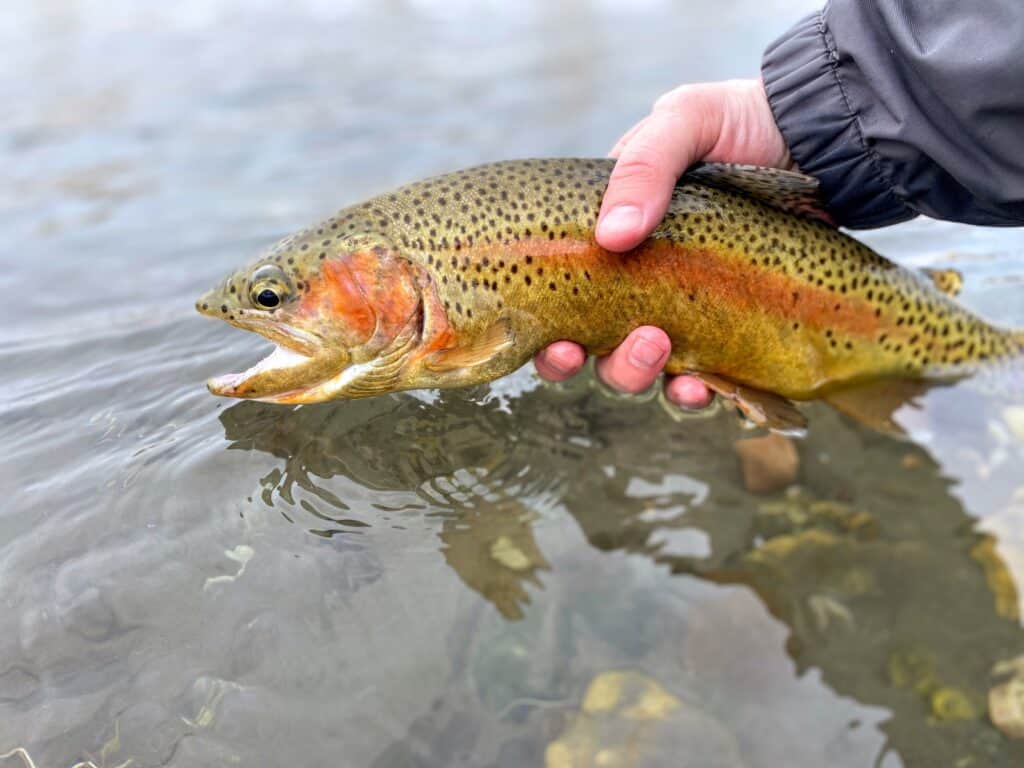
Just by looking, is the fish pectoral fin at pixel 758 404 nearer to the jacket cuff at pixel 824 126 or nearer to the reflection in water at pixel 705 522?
the reflection in water at pixel 705 522

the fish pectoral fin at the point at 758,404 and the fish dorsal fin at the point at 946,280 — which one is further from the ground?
the fish dorsal fin at the point at 946,280

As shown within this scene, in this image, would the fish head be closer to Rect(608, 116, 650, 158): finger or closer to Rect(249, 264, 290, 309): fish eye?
Rect(249, 264, 290, 309): fish eye

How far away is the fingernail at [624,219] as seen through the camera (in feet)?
10.8

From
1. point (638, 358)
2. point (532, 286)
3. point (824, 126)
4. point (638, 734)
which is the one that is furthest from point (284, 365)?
point (824, 126)

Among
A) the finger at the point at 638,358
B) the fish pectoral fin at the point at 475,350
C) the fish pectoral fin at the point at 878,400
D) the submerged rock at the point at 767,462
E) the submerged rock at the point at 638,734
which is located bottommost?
the submerged rock at the point at 638,734

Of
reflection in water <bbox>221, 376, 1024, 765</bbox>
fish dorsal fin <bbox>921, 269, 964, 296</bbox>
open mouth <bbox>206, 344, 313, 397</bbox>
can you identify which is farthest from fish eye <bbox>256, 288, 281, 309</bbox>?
fish dorsal fin <bbox>921, 269, 964, 296</bbox>

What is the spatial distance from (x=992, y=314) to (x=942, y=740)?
3291mm

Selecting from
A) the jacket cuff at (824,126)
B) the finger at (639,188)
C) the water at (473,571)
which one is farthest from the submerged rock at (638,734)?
the jacket cuff at (824,126)

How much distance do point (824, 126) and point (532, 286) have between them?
1.64 metres

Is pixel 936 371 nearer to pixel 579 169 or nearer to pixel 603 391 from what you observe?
pixel 603 391

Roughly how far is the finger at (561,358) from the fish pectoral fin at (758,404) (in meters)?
0.59

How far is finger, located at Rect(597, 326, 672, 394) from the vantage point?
144 inches

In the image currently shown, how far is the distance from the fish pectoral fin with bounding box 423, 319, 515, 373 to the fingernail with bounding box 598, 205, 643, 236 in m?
0.61

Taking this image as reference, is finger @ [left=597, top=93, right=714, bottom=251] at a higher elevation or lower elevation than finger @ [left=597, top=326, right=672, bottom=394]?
higher
